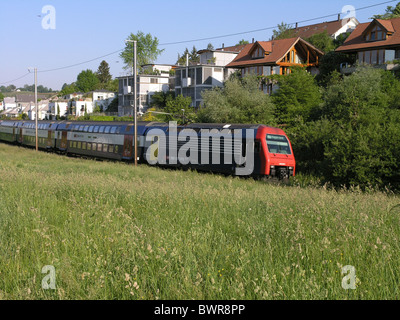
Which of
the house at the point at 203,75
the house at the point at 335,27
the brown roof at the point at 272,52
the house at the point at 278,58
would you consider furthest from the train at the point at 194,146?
the house at the point at 335,27

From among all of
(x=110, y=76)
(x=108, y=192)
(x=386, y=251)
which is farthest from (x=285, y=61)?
(x=110, y=76)

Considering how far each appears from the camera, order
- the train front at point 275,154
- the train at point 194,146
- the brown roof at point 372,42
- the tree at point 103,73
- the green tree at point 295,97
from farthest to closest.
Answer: the tree at point 103,73
the brown roof at point 372,42
the green tree at point 295,97
the train at point 194,146
the train front at point 275,154

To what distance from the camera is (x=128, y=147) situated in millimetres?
31359

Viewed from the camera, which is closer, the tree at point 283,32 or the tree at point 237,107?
the tree at point 237,107

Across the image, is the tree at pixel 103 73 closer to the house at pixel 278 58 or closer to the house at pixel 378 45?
the house at pixel 278 58

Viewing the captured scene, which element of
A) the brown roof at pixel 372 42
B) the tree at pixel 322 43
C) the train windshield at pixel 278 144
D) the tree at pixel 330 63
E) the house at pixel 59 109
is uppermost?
the tree at pixel 322 43

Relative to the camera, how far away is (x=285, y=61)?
55688 millimetres

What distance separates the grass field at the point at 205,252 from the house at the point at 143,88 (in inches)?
2948

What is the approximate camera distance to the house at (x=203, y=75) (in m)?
68.9

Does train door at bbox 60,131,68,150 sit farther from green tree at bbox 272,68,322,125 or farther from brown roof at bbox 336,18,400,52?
brown roof at bbox 336,18,400,52

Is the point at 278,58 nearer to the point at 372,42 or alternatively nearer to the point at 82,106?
the point at 372,42

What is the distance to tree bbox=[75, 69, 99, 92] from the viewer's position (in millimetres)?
154625

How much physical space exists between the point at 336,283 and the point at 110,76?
171844 millimetres
